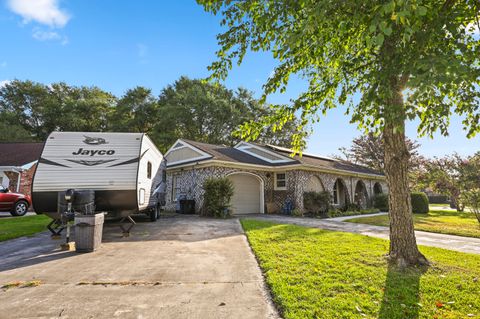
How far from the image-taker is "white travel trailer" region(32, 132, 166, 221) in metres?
6.62

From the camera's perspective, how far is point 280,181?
15.0m

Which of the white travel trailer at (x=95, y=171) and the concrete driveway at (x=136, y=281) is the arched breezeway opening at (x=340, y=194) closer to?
the concrete driveway at (x=136, y=281)

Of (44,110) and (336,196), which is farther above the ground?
(44,110)

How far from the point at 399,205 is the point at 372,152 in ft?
80.1

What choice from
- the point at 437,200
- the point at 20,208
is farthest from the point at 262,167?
the point at 437,200

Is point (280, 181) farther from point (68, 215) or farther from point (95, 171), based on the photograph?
point (68, 215)

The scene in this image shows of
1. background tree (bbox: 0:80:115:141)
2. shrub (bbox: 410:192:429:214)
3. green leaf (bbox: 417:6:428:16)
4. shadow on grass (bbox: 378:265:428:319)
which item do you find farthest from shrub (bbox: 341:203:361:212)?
background tree (bbox: 0:80:115:141)

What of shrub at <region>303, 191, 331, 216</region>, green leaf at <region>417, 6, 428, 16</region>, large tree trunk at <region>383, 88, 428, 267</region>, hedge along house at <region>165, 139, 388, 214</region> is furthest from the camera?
shrub at <region>303, 191, 331, 216</region>

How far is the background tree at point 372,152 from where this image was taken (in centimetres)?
2559

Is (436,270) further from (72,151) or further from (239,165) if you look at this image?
(239,165)

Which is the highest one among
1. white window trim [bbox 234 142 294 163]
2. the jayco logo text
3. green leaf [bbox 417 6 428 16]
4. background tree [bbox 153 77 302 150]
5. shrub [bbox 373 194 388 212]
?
background tree [bbox 153 77 302 150]

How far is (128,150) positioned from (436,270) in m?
7.91

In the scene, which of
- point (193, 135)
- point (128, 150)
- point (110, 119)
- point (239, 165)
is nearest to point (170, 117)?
point (193, 135)

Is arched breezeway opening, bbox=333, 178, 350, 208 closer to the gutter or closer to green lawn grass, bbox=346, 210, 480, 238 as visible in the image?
the gutter
